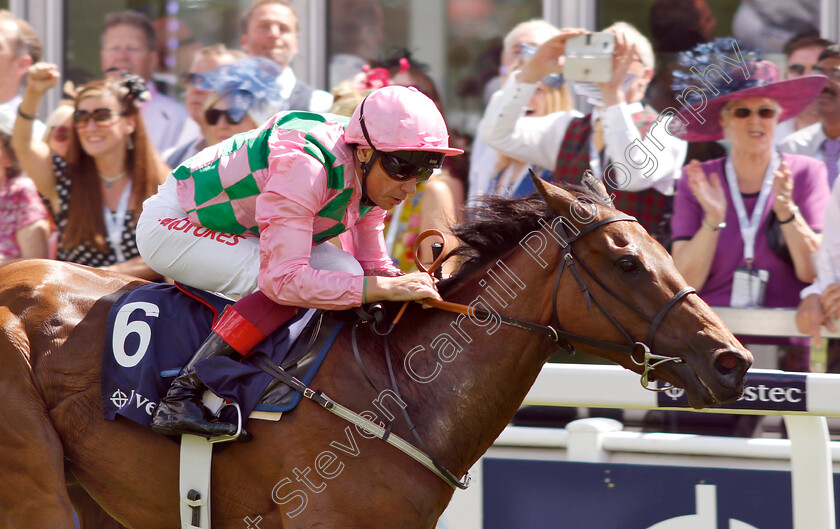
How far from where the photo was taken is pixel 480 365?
2.80 m

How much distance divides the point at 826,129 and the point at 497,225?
7.32 feet

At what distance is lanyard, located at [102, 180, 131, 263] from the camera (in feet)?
16.8

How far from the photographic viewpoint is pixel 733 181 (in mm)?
4305

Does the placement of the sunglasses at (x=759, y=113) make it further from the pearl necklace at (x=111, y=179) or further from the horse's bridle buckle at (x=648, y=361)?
the pearl necklace at (x=111, y=179)

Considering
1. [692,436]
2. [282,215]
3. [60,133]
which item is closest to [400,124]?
[282,215]

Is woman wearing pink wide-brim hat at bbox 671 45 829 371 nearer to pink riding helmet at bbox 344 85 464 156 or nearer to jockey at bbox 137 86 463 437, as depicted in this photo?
jockey at bbox 137 86 463 437

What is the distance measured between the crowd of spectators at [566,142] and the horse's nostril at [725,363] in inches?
36.7

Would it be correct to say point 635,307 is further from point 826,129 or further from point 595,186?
point 826,129

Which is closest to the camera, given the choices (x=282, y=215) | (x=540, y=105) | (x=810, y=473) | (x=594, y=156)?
(x=282, y=215)

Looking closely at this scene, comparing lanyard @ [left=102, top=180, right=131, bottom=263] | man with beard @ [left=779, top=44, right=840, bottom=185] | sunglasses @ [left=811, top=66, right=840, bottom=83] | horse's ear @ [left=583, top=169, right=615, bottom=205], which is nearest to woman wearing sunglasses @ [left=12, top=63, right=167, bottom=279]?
lanyard @ [left=102, top=180, right=131, bottom=263]

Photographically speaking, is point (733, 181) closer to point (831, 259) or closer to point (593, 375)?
point (831, 259)

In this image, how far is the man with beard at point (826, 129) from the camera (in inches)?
170

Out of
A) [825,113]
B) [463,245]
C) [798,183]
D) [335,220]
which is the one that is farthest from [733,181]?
[335,220]

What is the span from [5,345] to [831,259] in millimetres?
3192
